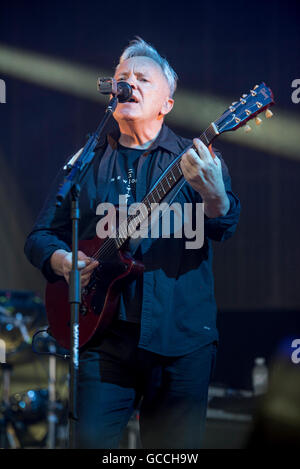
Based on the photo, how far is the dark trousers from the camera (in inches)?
71.5

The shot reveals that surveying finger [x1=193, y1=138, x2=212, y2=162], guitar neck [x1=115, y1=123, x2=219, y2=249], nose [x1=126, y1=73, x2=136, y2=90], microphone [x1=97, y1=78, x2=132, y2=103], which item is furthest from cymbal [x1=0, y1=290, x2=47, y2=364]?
finger [x1=193, y1=138, x2=212, y2=162]

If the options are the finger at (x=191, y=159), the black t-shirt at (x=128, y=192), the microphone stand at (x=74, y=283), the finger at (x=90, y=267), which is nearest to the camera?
the microphone stand at (x=74, y=283)

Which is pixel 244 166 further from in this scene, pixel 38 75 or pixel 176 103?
pixel 38 75

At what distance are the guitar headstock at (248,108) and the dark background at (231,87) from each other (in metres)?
1.44

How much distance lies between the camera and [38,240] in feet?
7.10

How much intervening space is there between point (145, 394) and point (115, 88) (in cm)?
101

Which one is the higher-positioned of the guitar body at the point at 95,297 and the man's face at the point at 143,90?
A: the man's face at the point at 143,90

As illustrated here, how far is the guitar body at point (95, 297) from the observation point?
6.31 feet

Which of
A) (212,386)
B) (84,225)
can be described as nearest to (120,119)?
(84,225)

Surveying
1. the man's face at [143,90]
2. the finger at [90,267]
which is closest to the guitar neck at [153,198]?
the finger at [90,267]

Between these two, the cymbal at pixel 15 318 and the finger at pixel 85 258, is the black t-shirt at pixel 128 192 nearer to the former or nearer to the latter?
the finger at pixel 85 258

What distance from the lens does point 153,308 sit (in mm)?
1896

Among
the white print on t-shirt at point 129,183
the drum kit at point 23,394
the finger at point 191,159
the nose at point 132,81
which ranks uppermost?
the nose at point 132,81

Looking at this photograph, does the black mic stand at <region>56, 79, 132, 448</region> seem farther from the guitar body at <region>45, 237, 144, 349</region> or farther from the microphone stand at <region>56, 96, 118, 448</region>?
the guitar body at <region>45, 237, 144, 349</region>
